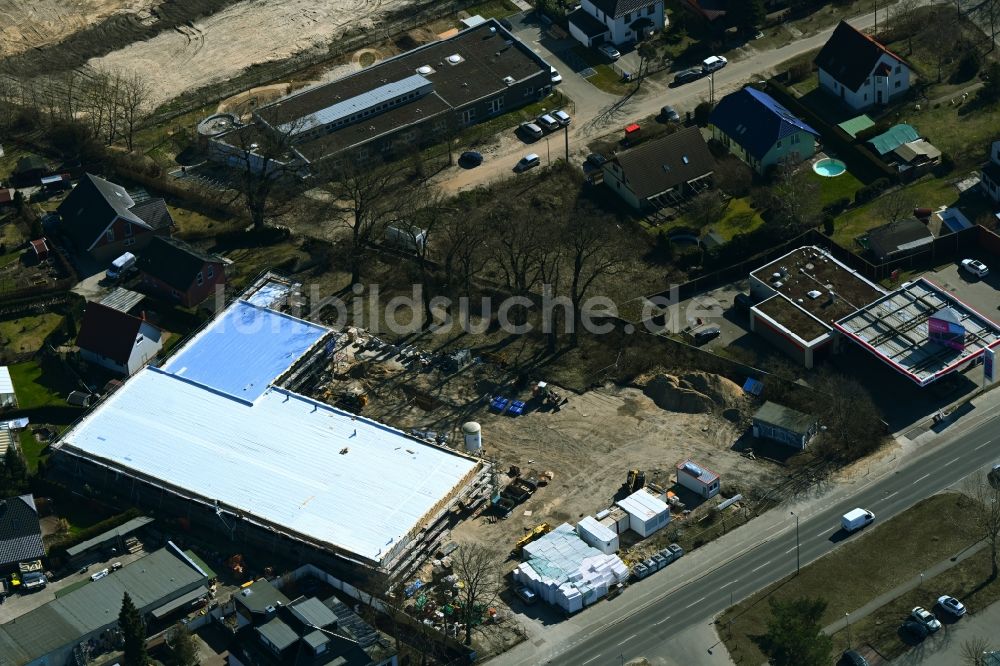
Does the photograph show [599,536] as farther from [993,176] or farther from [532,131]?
[532,131]

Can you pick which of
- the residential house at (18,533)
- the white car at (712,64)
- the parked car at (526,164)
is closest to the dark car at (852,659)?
the residential house at (18,533)

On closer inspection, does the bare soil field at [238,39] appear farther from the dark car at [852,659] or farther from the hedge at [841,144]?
the dark car at [852,659]

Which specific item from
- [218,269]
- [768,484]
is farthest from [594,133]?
[768,484]

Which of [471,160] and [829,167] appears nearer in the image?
[829,167]

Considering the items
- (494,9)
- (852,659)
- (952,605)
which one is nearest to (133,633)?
(852,659)

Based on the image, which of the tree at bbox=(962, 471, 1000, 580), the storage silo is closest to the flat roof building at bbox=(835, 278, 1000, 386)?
the tree at bbox=(962, 471, 1000, 580)

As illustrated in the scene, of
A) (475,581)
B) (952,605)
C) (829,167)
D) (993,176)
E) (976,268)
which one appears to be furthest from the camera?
(829,167)

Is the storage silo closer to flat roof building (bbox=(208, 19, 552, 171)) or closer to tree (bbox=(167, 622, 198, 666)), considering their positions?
tree (bbox=(167, 622, 198, 666))
